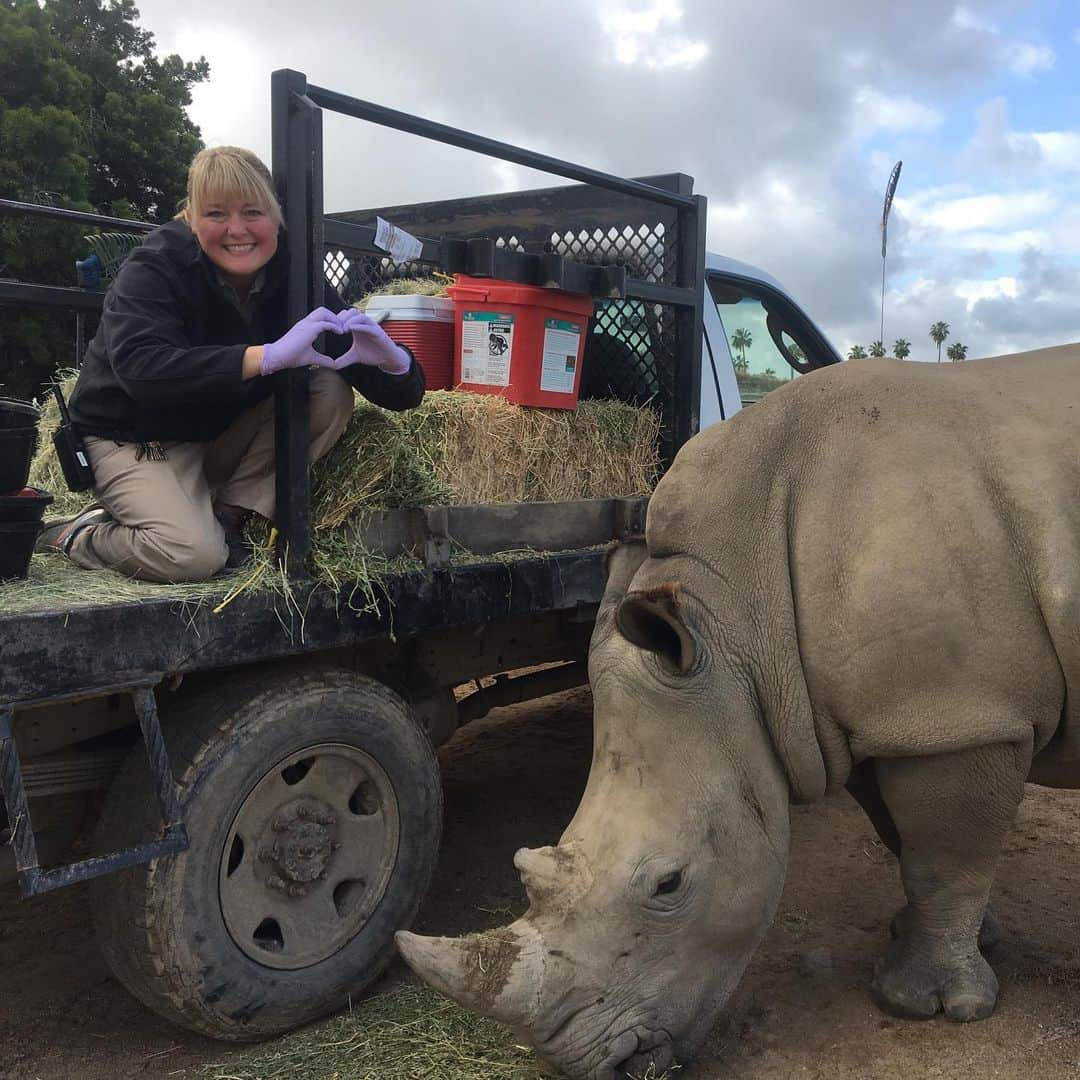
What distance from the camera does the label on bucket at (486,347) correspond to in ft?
13.6

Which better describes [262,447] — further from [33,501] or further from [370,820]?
[370,820]

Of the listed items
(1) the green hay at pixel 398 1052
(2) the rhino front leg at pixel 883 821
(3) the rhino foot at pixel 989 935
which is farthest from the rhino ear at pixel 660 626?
(3) the rhino foot at pixel 989 935

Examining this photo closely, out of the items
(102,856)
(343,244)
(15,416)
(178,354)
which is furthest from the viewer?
(343,244)

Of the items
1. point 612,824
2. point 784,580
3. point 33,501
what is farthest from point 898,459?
point 33,501

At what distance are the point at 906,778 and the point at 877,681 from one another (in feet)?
1.04

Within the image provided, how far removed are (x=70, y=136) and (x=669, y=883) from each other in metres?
16.9

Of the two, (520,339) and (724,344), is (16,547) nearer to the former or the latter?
(520,339)

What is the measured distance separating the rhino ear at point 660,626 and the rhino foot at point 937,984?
1.18m

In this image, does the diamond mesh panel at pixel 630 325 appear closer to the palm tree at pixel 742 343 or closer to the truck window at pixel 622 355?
the truck window at pixel 622 355

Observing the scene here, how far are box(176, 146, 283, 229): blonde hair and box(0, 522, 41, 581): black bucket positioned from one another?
41.8 inches

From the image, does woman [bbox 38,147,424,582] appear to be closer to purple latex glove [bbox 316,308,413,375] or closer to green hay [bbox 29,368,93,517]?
purple latex glove [bbox 316,308,413,375]

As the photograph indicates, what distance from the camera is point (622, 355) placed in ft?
16.4

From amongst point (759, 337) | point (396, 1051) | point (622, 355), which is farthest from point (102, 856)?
point (759, 337)

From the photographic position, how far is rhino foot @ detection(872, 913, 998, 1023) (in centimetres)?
317
